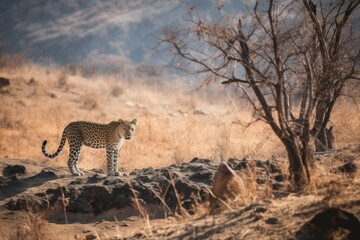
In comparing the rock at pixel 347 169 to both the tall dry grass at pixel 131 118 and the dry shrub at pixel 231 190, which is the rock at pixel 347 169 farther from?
the tall dry grass at pixel 131 118

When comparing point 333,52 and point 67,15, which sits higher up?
point 67,15

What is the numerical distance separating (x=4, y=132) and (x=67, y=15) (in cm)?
5900

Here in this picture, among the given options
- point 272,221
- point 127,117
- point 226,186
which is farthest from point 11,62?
point 272,221

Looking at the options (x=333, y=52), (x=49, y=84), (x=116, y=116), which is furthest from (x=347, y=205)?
(x=49, y=84)

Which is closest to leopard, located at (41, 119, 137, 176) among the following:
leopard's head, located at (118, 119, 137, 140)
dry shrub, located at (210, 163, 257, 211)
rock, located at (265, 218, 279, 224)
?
leopard's head, located at (118, 119, 137, 140)

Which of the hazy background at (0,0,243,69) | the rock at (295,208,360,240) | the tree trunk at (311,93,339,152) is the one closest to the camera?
the rock at (295,208,360,240)

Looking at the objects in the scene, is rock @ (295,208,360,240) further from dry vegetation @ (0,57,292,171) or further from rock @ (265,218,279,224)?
dry vegetation @ (0,57,292,171)

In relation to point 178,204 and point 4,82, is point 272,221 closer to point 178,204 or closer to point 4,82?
point 178,204

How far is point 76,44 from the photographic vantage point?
64.0m

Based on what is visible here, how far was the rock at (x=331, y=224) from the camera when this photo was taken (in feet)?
14.2

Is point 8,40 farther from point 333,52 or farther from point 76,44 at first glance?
point 333,52

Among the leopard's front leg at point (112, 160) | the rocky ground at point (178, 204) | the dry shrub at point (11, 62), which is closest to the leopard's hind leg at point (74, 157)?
the rocky ground at point (178, 204)

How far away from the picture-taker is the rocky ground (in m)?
4.80

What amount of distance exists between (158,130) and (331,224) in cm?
1190
